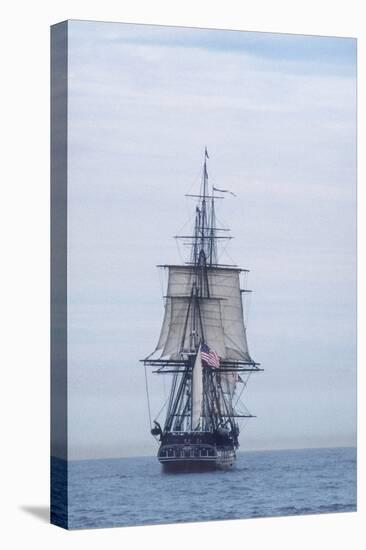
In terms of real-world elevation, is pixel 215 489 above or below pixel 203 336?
below

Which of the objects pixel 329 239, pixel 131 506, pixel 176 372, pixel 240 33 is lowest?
pixel 131 506

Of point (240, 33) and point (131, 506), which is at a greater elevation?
point (240, 33)

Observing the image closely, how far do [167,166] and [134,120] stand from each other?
0.74 meters

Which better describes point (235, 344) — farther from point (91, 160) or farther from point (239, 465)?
point (91, 160)

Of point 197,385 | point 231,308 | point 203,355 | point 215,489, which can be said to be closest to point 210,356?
point 203,355

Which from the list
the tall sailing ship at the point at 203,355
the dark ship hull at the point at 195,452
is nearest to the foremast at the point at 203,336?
the tall sailing ship at the point at 203,355

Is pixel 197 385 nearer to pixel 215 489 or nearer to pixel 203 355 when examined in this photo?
pixel 203 355

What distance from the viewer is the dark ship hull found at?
2475cm

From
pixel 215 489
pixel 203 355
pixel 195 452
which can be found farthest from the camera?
pixel 203 355

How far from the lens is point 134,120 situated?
24344 mm

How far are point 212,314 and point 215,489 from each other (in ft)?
7.22

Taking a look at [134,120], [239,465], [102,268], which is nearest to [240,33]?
[134,120]

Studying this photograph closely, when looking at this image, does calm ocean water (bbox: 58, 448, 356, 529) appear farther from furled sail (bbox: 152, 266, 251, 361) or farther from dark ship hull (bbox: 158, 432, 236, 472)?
furled sail (bbox: 152, 266, 251, 361)

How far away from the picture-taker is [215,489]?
2489 cm
